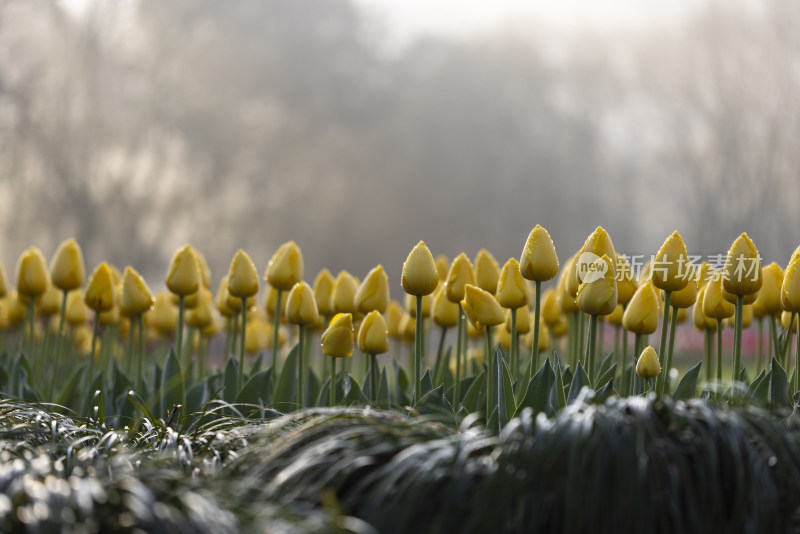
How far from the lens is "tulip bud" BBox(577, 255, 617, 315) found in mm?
2531

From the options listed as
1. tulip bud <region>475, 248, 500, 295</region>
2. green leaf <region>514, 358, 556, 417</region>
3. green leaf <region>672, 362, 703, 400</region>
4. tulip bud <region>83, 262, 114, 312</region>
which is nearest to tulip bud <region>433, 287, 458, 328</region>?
tulip bud <region>475, 248, 500, 295</region>

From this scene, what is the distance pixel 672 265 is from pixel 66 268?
2.96 meters

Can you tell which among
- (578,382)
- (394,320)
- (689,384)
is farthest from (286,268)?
(689,384)

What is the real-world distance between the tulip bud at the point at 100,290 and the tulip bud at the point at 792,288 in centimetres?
300

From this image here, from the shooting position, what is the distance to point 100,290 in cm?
Result: 385

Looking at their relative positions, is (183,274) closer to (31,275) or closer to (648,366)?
(31,275)

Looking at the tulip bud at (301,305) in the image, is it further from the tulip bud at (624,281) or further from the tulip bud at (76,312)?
A: the tulip bud at (76,312)

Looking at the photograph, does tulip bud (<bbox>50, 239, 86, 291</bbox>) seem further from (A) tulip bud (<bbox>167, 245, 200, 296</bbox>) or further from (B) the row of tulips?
(A) tulip bud (<bbox>167, 245, 200, 296</bbox>)

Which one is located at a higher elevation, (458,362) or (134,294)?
(134,294)

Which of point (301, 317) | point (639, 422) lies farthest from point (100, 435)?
point (639, 422)

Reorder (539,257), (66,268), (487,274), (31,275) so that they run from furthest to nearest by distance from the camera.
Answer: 1. (31,275)
2. (66,268)
3. (487,274)
4. (539,257)

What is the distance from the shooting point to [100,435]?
2.43 metres

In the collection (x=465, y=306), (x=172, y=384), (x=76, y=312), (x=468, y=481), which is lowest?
(x=172, y=384)

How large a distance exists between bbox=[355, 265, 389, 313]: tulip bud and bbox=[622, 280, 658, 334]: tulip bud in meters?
0.93
